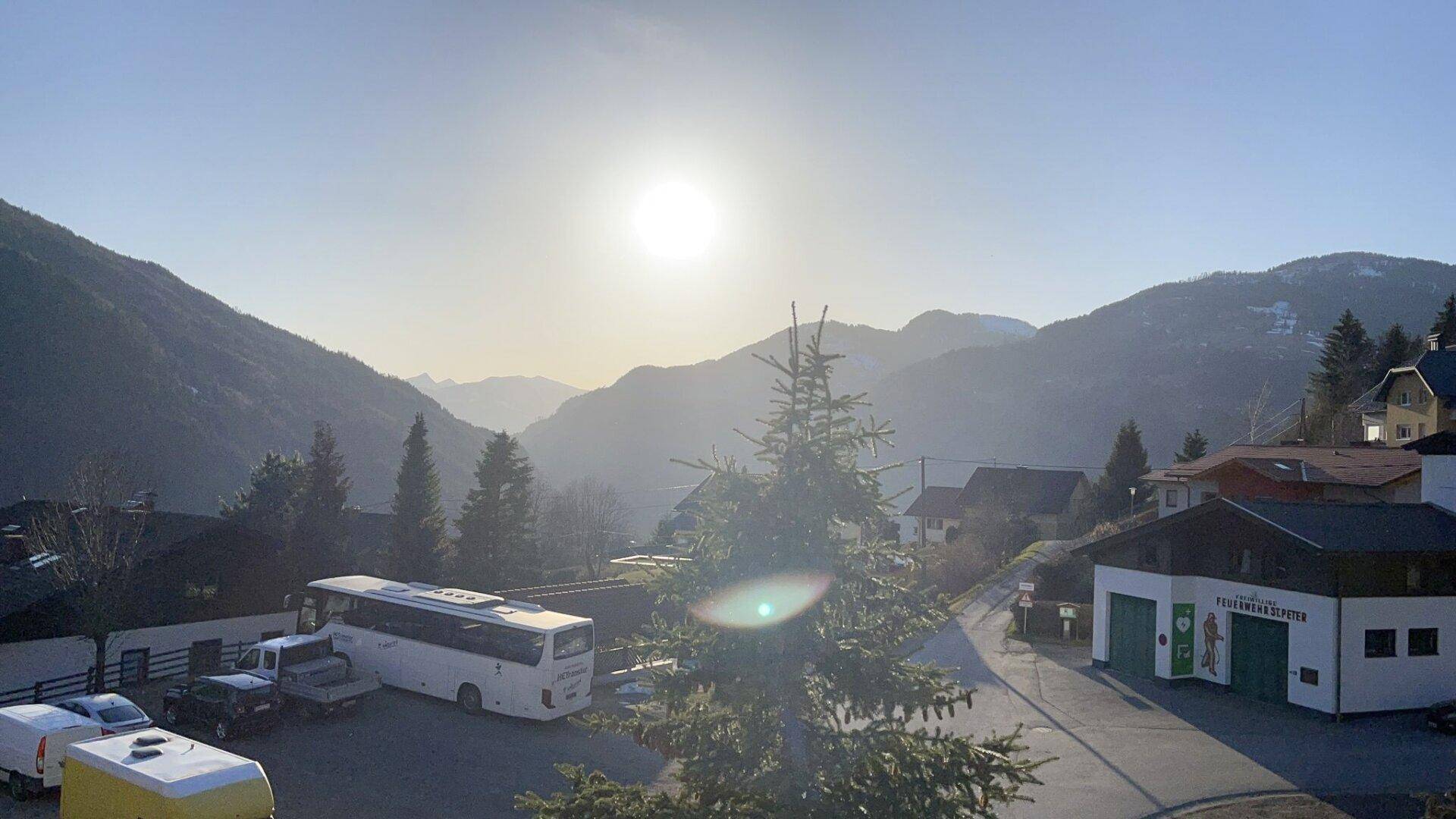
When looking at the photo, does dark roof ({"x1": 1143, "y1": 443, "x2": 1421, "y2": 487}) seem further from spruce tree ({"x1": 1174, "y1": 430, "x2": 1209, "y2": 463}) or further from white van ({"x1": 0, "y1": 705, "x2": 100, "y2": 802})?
white van ({"x1": 0, "y1": 705, "x2": 100, "y2": 802})

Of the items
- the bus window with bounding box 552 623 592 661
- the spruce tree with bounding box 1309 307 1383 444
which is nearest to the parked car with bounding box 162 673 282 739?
the bus window with bounding box 552 623 592 661

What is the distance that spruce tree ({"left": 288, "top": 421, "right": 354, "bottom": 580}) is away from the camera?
45.3 meters

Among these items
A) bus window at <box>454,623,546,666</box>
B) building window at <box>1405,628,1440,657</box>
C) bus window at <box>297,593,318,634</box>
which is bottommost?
bus window at <box>297,593,318,634</box>

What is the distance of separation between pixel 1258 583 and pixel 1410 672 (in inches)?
146

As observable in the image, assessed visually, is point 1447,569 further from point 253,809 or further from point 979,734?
point 253,809

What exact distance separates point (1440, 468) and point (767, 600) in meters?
26.3

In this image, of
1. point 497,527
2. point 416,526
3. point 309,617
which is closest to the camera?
point 309,617

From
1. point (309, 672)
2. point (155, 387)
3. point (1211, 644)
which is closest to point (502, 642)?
point (309, 672)

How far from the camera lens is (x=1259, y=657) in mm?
22594

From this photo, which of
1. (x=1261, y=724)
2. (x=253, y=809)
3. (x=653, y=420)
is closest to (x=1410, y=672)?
(x=1261, y=724)

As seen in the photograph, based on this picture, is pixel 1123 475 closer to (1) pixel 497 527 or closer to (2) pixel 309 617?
(1) pixel 497 527

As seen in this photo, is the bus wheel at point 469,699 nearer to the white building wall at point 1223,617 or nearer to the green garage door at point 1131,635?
the white building wall at point 1223,617

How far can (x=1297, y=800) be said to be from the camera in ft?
50.6

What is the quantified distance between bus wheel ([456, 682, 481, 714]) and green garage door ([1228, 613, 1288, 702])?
20657 millimetres
